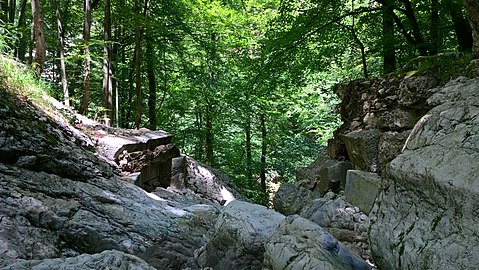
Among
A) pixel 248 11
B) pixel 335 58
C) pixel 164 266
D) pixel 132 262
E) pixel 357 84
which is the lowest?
pixel 164 266

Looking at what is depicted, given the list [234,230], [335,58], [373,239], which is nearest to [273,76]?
[335,58]

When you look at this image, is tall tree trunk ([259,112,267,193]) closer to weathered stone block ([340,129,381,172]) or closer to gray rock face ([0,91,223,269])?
weathered stone block ([340,129,381,172])

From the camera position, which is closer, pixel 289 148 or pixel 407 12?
pixel 407 12

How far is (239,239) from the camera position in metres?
4.62

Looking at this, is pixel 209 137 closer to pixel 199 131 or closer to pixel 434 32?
pixel 199 131

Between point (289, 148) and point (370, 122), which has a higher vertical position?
point (370, 122)

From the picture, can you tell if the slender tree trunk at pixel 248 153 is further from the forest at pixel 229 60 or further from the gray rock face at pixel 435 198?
the gray rock face at pixel 435 198

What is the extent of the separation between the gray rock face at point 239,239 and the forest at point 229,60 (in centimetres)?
497

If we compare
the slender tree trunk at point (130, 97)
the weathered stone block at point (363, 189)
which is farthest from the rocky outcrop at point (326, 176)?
the slender tree trunk at point (130, 97)

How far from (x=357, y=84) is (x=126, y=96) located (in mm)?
10652

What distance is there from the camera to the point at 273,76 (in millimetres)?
9461

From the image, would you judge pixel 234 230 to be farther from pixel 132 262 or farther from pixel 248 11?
pixel 248 11

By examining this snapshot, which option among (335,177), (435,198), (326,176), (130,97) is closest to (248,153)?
(130,97)

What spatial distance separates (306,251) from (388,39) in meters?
5.87
